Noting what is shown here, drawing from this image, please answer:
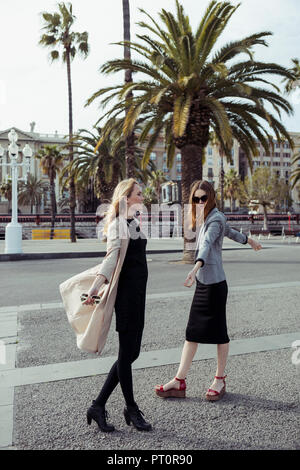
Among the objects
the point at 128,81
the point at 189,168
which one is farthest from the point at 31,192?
the point at 189,168

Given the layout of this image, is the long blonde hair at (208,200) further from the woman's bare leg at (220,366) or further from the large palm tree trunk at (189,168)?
the large palm tree trunk at (189,168)

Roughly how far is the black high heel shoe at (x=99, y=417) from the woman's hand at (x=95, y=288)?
69 cm

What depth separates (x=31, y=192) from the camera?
7706 centimetres

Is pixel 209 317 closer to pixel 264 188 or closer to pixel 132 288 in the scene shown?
pixel 132 288

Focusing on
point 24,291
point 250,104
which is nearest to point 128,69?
point 250,104

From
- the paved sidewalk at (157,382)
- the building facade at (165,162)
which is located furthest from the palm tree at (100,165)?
the building facade at (165,162)

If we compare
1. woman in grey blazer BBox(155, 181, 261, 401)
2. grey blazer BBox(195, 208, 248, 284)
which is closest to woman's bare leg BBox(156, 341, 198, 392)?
woman in grey blazer BBox(155, 181, 261, 401)

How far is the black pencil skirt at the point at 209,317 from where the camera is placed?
3.29 metres

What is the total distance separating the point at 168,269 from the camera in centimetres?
1231

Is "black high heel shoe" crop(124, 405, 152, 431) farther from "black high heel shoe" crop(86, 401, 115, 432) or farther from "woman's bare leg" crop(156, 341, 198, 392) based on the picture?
"woman's bare leg" crop(156, 341, 198, 392)

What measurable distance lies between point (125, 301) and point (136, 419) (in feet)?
2.46
